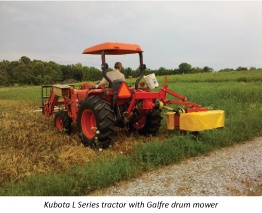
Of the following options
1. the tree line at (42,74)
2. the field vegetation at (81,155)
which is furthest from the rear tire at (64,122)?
the tree line at (42,74)

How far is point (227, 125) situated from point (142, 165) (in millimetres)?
2827

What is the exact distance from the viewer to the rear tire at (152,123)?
563cm

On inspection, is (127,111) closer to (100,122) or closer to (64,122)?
(100,122)

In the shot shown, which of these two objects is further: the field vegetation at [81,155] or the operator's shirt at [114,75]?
the operator's shirt at [114,75]

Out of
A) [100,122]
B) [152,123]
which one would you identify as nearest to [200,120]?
[152,123]

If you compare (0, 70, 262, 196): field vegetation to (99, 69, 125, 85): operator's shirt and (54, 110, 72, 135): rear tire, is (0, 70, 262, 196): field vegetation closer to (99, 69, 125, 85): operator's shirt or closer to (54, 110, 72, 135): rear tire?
(54, 110, 72, 135): rear tire

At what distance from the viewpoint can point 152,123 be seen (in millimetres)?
→ 5645

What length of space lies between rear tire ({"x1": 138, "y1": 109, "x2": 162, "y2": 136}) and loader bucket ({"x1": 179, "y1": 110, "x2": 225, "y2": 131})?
2.77ft

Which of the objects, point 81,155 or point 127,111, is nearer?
point 81,155

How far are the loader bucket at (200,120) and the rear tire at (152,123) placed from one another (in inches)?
33.3

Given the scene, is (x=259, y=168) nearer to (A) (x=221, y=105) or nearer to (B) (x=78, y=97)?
(B) (x=78, y=97)

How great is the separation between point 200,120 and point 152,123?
1.24 meters

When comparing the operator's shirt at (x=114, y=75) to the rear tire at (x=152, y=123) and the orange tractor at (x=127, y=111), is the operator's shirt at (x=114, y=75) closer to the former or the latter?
the orange tractor at (x=127, y=111)

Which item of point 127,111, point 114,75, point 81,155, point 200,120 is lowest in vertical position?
point 81,155
